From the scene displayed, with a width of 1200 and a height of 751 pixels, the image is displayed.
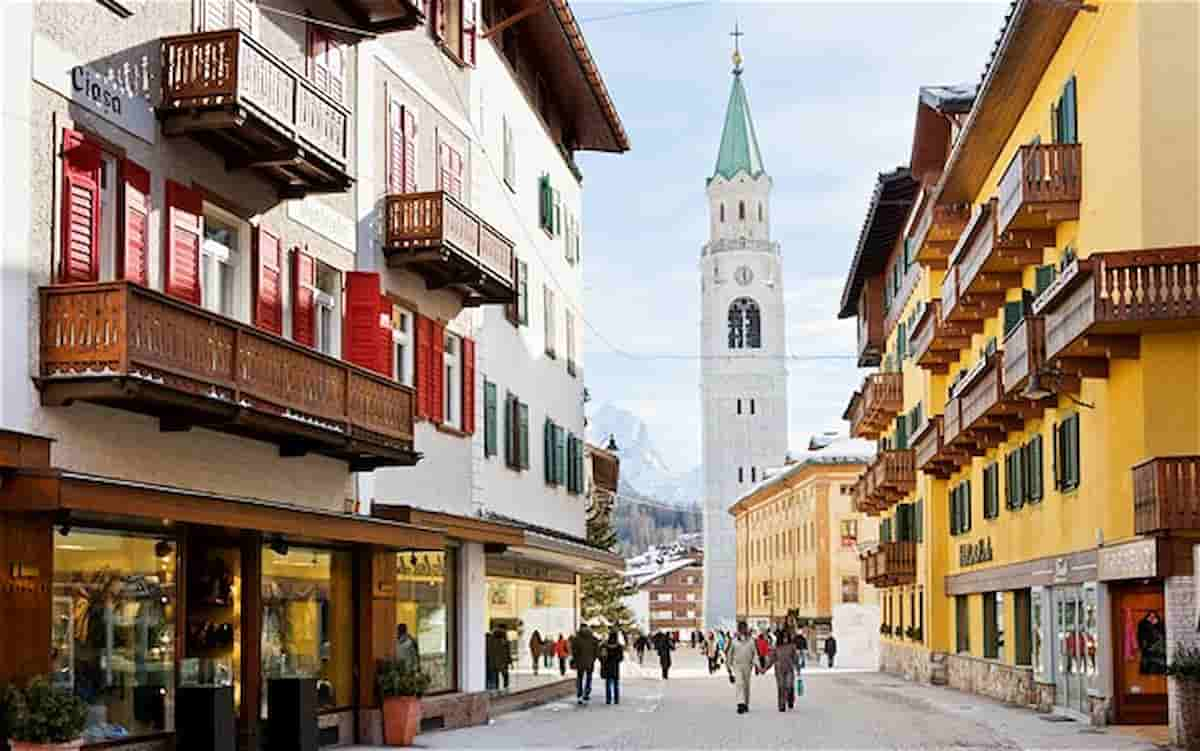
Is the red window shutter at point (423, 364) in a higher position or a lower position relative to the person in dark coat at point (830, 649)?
higher

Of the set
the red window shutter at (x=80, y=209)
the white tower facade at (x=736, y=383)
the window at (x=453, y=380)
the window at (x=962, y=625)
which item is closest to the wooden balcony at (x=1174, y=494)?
the window at (x=453, y=380)

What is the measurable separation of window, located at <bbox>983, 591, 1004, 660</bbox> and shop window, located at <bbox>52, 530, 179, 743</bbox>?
24813 millimetres

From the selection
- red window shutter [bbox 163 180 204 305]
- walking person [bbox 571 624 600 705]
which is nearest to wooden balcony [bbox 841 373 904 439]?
walking person [bbox 571 624 600 705]

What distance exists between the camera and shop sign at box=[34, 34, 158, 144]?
17.5m

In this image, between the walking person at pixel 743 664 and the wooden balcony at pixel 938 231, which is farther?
the wooden balcony at pixel 938 231

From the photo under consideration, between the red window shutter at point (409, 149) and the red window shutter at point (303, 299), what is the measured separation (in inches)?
178

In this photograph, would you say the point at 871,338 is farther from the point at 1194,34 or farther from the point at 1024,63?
the point at 1194,34

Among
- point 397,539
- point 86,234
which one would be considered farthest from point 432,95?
point 86,234

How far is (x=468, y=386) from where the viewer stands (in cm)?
3159

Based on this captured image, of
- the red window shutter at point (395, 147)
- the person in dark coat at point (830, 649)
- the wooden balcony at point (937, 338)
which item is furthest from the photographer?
the person in dark coat at point (830, 649)

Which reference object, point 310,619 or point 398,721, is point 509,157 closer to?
point 398,721

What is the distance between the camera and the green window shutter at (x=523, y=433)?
37.0m

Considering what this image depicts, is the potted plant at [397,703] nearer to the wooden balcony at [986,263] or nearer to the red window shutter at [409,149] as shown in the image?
the red window shutter at [409,149]

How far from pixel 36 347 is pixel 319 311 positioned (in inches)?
320
